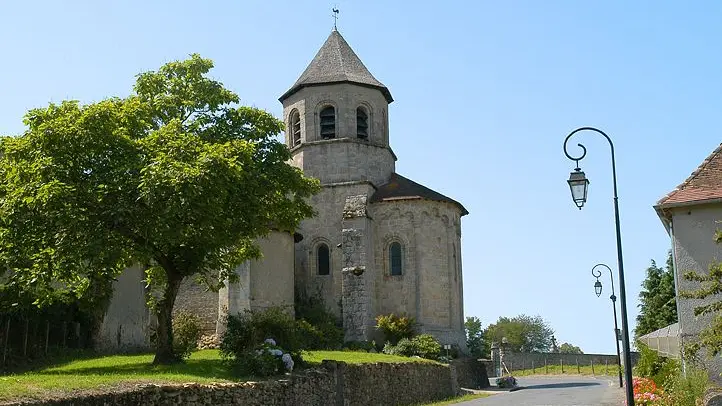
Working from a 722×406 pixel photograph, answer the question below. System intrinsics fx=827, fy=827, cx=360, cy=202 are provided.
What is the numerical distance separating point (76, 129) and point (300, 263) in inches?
932

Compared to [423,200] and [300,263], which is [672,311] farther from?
[300,263]

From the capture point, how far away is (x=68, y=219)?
19812mm

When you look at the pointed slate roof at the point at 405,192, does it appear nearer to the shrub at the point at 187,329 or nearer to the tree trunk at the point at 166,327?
the shrub at the point at 187,329

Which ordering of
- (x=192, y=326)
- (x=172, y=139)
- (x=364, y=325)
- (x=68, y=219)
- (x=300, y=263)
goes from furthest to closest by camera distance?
(x=300, y=263), (x=364, y=325), (x=192, y=326), (x=172, y=139), (x=68, y=219)

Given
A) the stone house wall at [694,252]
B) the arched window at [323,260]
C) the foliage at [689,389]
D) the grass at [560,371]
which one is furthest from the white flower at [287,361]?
the grass at [560,371]

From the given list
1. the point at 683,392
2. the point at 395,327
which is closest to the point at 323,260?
the point at 395,327

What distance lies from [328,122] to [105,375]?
2771cm

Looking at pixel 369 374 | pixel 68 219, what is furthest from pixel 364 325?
pixel 68 219

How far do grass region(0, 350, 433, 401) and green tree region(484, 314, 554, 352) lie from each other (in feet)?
292

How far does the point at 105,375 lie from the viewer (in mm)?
18203

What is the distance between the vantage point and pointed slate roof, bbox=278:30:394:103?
147ft

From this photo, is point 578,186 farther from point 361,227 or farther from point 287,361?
point 361,227

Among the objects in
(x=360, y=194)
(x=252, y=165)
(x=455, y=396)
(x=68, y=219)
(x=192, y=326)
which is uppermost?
(x=360, y=194)

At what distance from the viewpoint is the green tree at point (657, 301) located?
4850 cm
